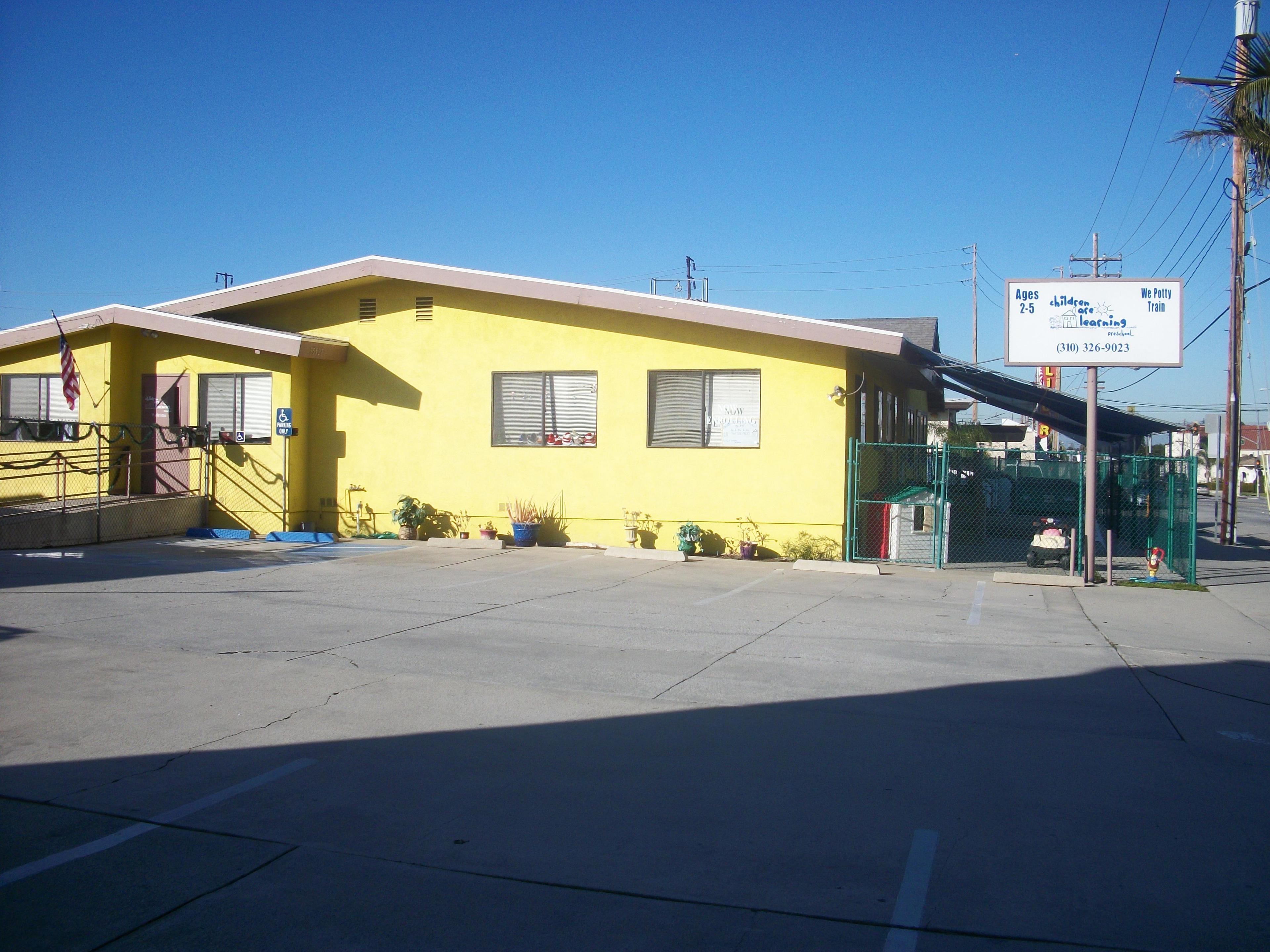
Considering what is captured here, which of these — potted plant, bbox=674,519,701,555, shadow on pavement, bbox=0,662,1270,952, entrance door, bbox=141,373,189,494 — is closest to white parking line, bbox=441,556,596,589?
potted plant, bbox=674,519,701,555

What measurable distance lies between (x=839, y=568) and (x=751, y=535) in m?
1.83

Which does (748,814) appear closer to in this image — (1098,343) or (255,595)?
(255,595)

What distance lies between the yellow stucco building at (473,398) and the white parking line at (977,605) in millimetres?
2811

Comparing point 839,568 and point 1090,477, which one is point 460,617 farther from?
point 1090,477

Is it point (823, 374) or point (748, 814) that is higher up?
point (823, 374)

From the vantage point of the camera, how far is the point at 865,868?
4.64m

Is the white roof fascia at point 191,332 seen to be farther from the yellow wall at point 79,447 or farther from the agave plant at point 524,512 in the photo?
the agave plant at point 524,512

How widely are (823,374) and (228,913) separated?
14.1 metres

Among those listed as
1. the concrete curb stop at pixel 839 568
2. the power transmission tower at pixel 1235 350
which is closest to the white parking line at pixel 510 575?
the concrete curb stop at pixel 839 568

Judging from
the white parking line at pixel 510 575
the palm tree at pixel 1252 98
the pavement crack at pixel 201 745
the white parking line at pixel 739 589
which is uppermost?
the palm tree at pixel 1252 98

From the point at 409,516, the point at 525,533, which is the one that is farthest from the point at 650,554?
the point at 409,516

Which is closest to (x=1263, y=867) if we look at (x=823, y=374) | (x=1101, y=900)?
(x=1101, y=900)

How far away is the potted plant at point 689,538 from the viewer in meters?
17.2

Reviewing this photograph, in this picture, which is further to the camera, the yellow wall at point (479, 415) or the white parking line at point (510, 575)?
the yellow wall at point (479, 415)
